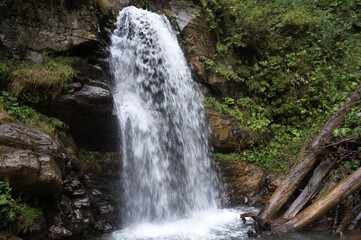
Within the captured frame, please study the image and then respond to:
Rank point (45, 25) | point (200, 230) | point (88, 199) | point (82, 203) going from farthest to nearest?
point (45, 25) < point (200, 230) < point (88, 199) < point (82, 203)

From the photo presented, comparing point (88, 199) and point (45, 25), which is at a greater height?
point (45, 25)

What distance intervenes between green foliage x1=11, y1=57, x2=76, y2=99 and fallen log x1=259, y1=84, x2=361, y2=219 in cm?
476

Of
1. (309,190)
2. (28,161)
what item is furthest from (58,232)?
(309,190)

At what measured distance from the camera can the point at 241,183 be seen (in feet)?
27.2

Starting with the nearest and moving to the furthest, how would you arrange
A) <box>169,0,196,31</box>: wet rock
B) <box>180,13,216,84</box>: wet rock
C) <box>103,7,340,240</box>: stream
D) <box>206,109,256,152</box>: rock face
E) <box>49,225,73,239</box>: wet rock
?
<box>49,225,73,239</box>: wet rock, <box>103,7,340,240</box>: stream, <box>206,109,256,152</box>: rock face, <box>180,13,216,84</box>: wet rock, <box>169,0,196,31</box>: wet rock

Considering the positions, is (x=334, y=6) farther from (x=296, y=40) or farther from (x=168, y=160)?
(x=168, y=160)

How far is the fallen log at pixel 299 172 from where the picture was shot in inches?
247

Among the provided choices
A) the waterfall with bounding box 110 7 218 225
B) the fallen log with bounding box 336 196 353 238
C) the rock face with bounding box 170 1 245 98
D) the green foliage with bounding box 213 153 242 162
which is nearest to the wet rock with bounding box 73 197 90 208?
the waterfall with bounding box 110 7 218 225

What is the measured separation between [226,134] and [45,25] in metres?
5.29

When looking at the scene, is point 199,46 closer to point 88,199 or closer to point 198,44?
point 198,44

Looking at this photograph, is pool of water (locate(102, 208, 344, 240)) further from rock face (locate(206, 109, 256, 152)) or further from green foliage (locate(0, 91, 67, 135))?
green foliage (locate(0, 91, 67, 135))

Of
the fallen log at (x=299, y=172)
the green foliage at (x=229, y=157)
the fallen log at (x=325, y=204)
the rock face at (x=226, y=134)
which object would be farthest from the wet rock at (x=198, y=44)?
the fallen log at (x=325, y=204)

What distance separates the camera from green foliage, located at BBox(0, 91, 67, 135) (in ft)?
18.7

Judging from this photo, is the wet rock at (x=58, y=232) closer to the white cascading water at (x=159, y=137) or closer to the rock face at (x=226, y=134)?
the white cascading water at (x=159, y=137)
